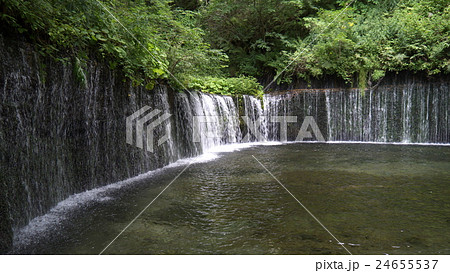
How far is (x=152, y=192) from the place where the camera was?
5.09 metres

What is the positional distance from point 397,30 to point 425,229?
13.3m

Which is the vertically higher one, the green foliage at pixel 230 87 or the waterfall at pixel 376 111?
the green foliage at pixel 230 87

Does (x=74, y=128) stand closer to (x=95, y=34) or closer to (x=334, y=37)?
(x=95, y=34)

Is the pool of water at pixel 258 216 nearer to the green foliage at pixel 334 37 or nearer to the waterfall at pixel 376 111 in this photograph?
the waterfall at pixel 376 111

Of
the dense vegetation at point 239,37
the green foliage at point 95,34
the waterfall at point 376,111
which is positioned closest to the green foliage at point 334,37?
the dense vegetation at point 239,37

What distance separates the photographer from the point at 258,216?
3.86 m

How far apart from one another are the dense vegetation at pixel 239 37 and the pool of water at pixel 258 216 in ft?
7.63

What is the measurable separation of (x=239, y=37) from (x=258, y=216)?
53.7 ft

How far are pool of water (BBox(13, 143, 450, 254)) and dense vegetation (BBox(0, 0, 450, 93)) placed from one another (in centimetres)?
233

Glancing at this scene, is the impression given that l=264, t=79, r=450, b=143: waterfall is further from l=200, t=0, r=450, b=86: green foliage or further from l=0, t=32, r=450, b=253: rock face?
Result: l=200, t=0, r=450, b=86: green foliage

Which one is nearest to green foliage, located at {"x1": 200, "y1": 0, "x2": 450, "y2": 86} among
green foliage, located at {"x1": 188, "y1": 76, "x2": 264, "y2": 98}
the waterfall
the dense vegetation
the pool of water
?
the dense vegetation

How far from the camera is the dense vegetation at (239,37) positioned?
452cm

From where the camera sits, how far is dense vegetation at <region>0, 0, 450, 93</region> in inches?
178

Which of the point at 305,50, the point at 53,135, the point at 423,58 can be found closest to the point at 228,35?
the point at 305,50
